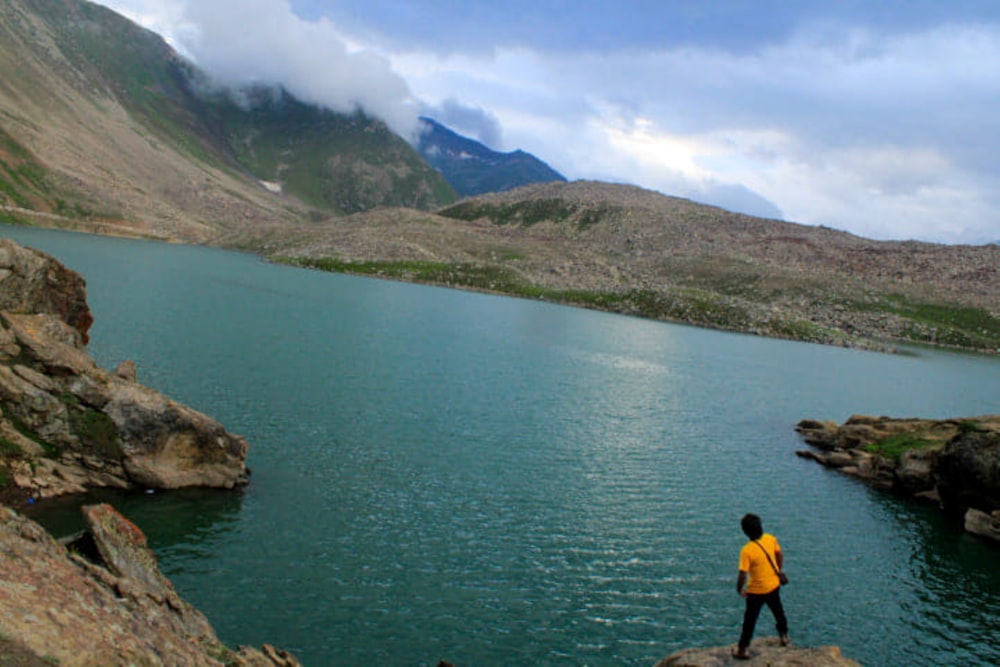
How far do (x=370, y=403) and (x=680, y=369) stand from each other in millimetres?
49970

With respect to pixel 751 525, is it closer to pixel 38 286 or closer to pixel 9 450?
pixel 9 450

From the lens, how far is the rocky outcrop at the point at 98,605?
1016cm

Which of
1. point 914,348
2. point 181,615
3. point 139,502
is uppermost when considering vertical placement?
point 914,348

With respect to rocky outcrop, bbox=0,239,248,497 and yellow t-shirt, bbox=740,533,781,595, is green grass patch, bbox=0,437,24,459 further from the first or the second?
yellow t-shirt, bbox=740,533,781,595

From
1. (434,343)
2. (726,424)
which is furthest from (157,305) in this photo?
(726,424)

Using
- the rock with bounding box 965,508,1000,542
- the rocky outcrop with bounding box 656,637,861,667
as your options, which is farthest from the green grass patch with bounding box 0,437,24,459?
the rock with bounding box 965,508,1000,542

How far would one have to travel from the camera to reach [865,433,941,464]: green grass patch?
4978 centimetres

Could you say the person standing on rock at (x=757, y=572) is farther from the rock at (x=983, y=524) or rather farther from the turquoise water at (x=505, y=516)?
the rock at (x=983, y=524)

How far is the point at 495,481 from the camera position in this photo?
36562 millimetres

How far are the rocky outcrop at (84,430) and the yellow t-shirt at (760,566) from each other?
957 inches

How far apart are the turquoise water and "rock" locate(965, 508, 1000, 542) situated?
929 millimetres

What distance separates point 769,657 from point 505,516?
1593 centimetres

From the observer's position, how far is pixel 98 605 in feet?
40.1

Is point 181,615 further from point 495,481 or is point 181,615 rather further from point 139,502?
point 495,481
